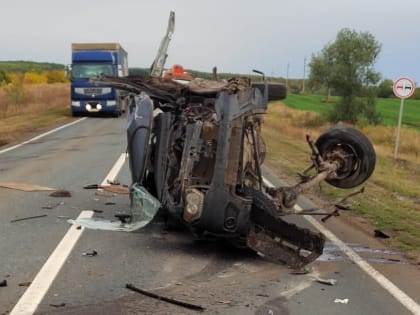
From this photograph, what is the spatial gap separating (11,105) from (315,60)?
28.0m

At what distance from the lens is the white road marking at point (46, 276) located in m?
4.45

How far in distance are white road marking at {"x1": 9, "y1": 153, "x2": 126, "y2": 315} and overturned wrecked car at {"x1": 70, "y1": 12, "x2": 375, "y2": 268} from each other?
0.61 meters

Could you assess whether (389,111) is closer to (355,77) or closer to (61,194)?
(355,77)

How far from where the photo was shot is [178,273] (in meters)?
5.45

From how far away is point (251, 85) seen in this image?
245 inches

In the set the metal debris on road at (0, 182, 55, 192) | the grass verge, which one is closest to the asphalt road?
the metal debris on road at (0, 182, 55, 192)

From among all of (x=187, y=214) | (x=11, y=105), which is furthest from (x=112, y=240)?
(x=11, y=105)

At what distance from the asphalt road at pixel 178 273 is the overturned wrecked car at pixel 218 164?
→ 11.5 inches

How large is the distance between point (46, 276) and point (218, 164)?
Answer: 1.89 metres

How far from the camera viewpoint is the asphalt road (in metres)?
4.65

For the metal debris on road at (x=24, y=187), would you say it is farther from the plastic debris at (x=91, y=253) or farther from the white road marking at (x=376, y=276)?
the white road marking at (x=376, y=276)

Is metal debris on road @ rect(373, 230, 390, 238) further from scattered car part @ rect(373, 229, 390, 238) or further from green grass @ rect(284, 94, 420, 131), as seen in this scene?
green grass @ rect(284, 94, 420, 131)

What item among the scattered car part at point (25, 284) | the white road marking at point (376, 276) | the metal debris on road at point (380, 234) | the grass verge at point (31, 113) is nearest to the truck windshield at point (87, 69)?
the grass verge at point (31, 113)

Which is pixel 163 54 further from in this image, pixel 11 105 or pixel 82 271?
pixel 11 105
